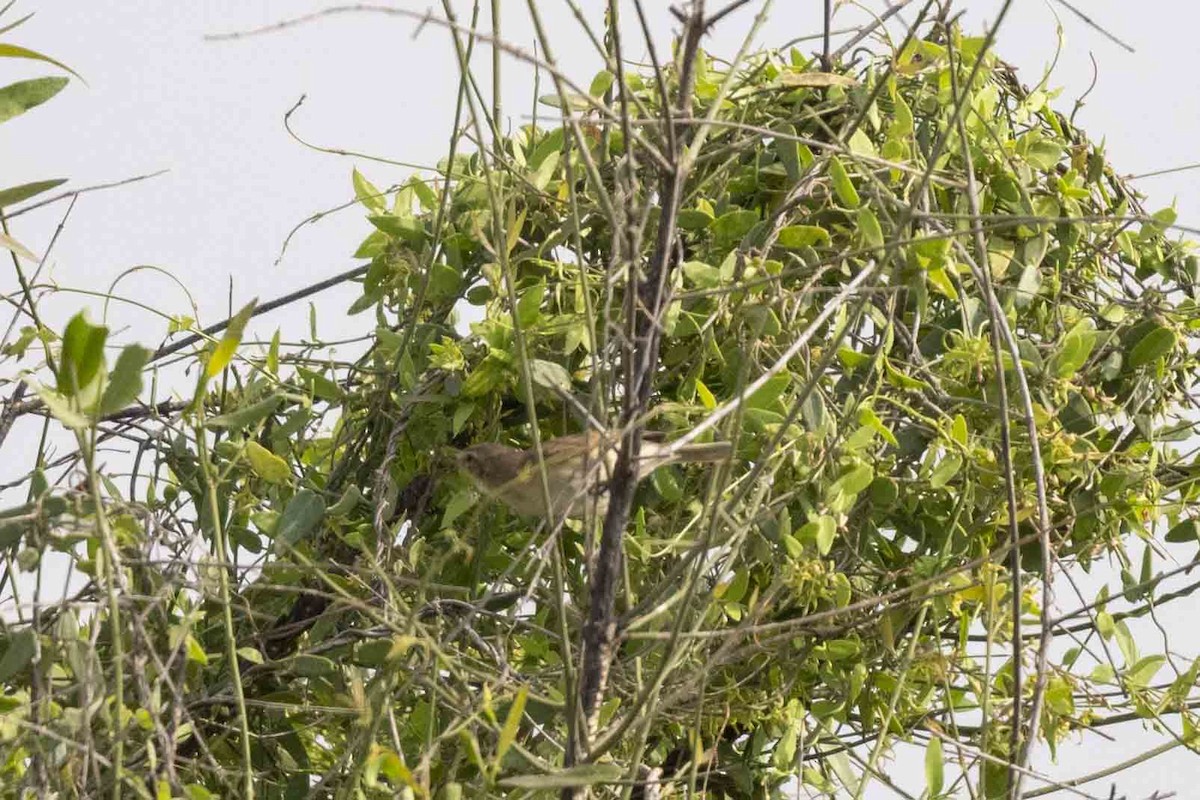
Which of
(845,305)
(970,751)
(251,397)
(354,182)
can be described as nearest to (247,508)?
(251,397)

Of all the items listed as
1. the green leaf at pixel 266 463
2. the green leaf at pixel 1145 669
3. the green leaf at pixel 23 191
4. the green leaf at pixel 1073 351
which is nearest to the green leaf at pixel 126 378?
the green leaf at pixel 23 191

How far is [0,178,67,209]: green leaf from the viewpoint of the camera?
1322 mm

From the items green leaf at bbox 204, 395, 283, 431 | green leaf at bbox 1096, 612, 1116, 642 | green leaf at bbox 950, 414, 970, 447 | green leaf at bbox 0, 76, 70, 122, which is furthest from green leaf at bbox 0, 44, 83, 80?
green leaf at bbox 1096, 612, 1116, 642

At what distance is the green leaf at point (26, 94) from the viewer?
1.31 metres

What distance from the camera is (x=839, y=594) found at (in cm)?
173

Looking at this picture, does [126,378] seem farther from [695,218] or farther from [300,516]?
[695,218]

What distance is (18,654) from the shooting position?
57.7 inches

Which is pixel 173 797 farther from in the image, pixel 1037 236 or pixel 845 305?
pixel 1037 236

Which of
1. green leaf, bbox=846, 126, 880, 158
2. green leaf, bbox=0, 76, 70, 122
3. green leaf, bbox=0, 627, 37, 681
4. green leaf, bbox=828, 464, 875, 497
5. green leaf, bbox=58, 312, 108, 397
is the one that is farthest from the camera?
green leaf, bbox=846, 126, 880, 158

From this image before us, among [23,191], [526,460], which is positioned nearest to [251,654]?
[526,460]

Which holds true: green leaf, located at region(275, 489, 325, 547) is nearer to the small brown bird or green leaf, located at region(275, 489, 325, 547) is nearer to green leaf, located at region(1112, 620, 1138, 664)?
the small brown bird

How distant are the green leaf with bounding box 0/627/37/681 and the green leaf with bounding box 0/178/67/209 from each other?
38 cm

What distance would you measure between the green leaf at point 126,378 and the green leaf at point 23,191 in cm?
25

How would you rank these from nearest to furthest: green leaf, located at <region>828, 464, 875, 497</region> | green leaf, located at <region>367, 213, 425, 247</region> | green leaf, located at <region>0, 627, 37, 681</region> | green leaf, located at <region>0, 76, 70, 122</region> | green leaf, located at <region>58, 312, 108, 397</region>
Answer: green leaf, located at <region>58, 312, 108, 397</region>, green leaf, located at <region>0, 76, 70, 122</region>, green leaf, located at <region>0, 627, 37, 681</region>, green leaf, located at <region>828, 464, 875, 497</region>, green leaf, located at <region>367, 213, 425, 247</region>
